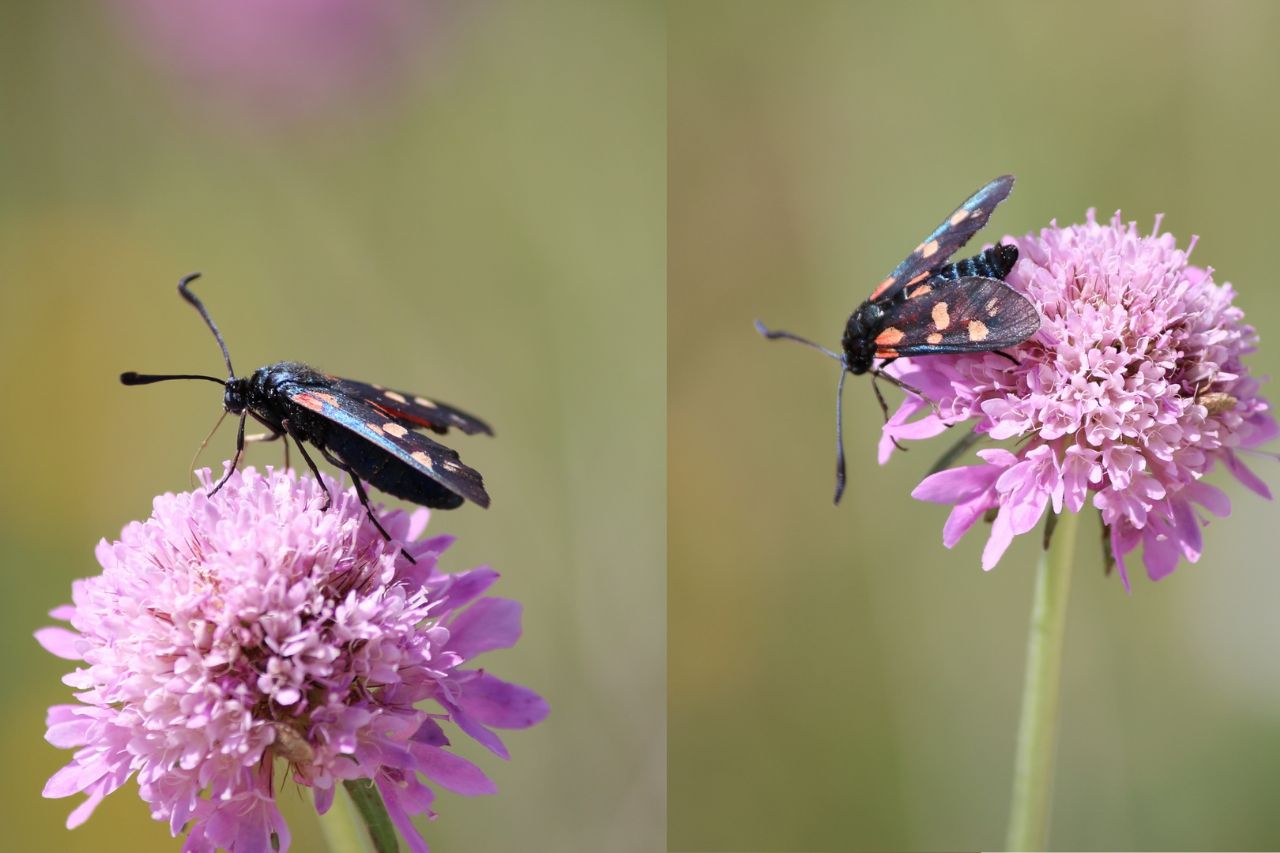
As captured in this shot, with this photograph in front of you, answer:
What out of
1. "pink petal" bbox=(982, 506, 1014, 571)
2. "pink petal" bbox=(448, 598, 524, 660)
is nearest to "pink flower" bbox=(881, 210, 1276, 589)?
"pink petal" bbox=(982, 506, 1014, 571)

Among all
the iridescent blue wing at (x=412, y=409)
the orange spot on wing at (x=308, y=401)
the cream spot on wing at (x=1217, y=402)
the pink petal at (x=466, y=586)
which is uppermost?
the iridescent blue wing at (x=412, y=409)

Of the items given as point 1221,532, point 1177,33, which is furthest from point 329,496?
point 1177,33

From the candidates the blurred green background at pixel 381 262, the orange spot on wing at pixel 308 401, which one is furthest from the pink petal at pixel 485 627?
the blurred green background at pixel 381 262

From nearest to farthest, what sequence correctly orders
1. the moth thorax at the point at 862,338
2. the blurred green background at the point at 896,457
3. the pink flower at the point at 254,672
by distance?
the pink flower at the point at 254,672, the moth thorax at the point at 862,338, the blurred green background at the point at 896,457

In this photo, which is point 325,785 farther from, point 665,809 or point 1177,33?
point 1177,33

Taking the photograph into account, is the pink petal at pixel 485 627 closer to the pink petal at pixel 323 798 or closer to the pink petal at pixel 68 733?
the pink petal at pixel 323 798

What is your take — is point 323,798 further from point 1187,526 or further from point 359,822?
point 1187,526
